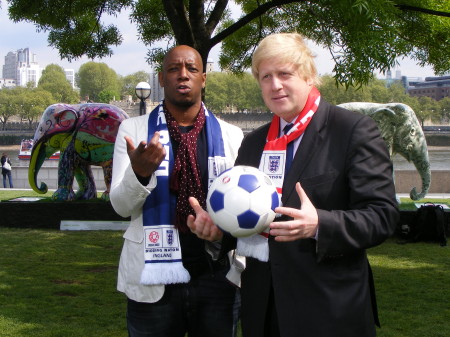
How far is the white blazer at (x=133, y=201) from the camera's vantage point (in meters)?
2.88

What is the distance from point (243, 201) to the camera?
2.54 meters

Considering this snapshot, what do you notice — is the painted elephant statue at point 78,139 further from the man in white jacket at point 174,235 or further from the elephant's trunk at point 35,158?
the man in white jacket at point 174,235

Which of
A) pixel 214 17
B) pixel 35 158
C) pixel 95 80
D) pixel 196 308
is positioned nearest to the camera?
pixel 196 308

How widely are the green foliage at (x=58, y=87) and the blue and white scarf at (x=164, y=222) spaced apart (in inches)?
4207

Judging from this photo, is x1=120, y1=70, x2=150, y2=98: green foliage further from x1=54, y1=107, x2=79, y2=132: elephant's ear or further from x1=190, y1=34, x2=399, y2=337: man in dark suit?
x1=190, y1=34, x2=399, y2=337: man in dark suit

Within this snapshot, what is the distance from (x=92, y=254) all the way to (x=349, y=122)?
7.25 m

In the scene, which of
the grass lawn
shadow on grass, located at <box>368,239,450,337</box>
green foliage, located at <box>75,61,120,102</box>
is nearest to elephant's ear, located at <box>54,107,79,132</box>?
the grass lawn

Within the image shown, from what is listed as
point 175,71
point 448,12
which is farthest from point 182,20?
point 175,71

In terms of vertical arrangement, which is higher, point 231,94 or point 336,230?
point 231,94

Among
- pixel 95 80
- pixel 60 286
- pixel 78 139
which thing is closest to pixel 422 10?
pixel 60 286

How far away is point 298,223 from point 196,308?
1018mm

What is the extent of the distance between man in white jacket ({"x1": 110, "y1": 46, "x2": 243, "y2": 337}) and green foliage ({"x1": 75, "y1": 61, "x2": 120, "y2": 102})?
114 m

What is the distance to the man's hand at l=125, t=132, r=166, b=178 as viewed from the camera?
271 centimetres

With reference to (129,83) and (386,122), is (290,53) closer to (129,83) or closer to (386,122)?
(386,122)
